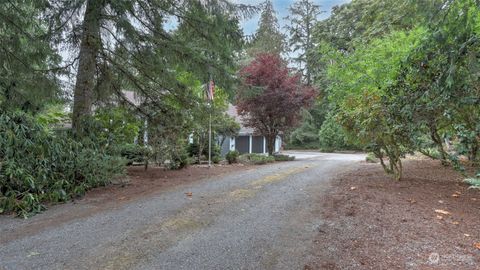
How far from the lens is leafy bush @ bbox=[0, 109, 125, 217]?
5.12 metres

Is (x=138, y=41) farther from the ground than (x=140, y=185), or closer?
farther from the ground

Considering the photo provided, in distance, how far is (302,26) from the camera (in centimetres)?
3469

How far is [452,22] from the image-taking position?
14.0ft

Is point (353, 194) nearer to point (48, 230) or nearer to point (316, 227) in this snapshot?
point (316, 227)

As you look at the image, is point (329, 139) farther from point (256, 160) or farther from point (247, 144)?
point (256, 160)

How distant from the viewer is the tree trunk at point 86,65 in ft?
23.0

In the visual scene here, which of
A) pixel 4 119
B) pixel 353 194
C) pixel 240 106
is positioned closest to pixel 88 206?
pixel 4 119

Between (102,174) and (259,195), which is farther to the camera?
(102,174)

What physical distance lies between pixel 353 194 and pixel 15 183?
573 cm

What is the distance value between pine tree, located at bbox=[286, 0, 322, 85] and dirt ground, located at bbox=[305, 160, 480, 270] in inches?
1124

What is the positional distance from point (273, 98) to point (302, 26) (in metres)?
22.4

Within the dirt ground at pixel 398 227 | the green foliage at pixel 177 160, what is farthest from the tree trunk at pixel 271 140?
the dirt ground at pixel 398 227

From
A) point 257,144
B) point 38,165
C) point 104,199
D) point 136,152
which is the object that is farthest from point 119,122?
point 257,144

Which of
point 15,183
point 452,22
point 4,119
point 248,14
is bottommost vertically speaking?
point 15,183
